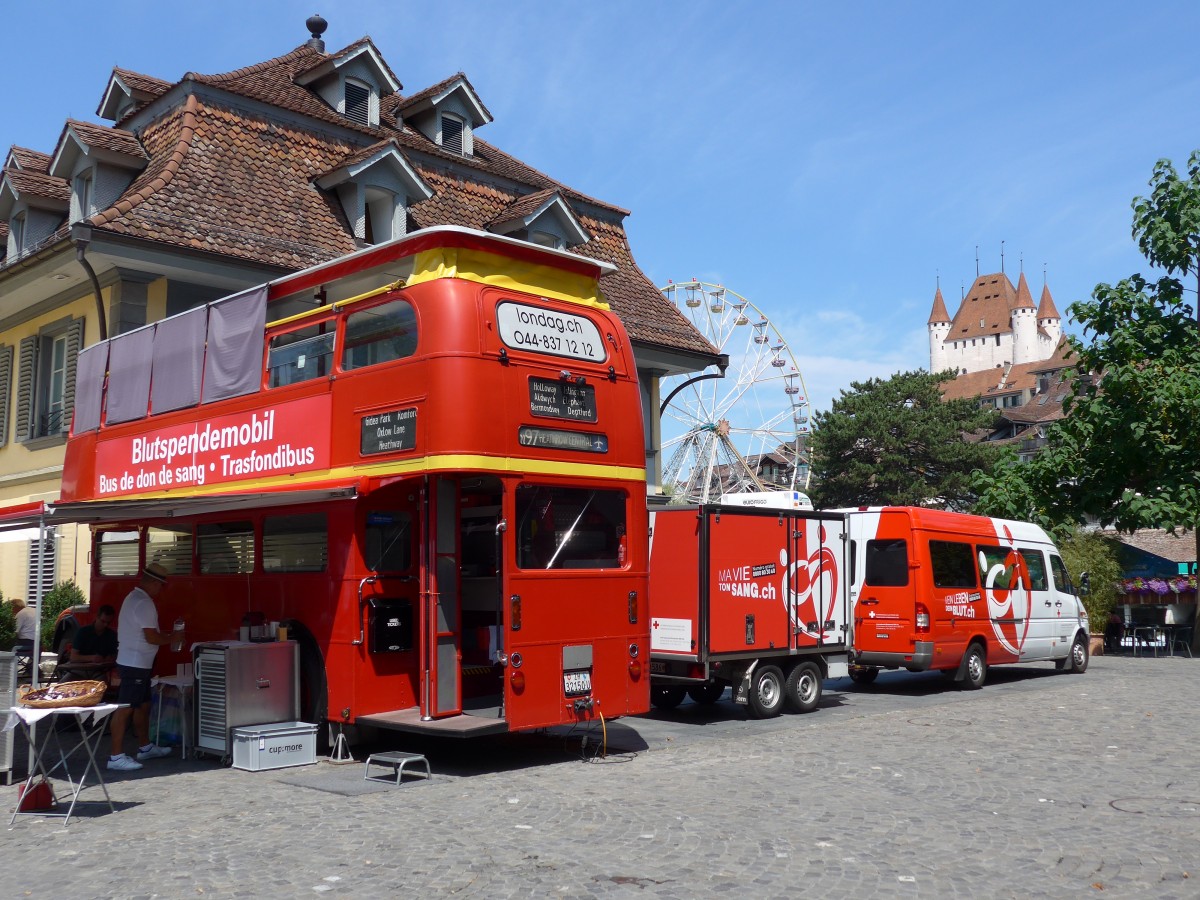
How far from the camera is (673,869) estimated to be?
6.69 meters

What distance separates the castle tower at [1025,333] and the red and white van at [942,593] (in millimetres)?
166729

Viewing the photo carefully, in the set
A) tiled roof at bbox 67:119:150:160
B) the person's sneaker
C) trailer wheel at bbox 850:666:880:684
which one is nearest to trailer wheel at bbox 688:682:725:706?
trailer wheel at bbox 850:666:880:684

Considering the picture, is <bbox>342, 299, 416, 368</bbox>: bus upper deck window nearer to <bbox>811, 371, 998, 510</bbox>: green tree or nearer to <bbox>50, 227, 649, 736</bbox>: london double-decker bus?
<bbox>50, 227, 649, 736</bbox>: london double-decker bus

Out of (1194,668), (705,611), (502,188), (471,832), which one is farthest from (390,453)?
(1194,668)

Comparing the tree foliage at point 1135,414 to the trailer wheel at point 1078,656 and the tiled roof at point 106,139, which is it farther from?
the tiled roof at point 106,139

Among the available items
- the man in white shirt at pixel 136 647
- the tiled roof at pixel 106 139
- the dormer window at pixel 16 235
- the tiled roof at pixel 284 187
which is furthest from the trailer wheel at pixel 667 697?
the dormer window at pixel 16 235

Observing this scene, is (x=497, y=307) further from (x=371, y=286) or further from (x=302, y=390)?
(x=302, y=390)

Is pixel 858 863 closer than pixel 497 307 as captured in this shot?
Yes

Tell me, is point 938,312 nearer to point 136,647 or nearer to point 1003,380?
point 1003,380

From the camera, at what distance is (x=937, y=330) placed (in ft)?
634

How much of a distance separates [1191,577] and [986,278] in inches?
6586

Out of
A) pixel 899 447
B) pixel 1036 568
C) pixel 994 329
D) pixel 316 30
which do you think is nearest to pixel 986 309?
pixel 994 329

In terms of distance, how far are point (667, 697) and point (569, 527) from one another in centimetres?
530

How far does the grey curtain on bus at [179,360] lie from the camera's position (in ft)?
42.1
